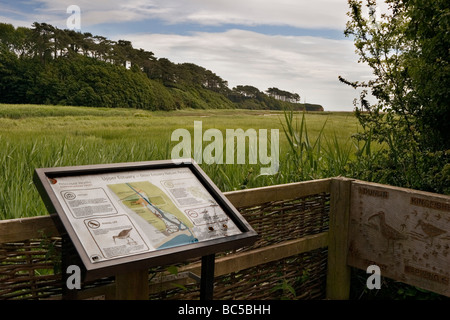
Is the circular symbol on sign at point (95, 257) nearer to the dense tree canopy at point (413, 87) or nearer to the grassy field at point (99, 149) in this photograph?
the grassy field at point (99, 149)

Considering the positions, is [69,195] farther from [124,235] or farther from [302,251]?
[302,251]

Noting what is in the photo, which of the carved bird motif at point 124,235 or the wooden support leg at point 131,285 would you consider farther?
the wooden support leg at point 131,285

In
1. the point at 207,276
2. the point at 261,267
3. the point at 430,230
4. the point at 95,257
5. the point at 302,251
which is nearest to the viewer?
the point at 95,257

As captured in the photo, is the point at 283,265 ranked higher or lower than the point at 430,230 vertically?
lower

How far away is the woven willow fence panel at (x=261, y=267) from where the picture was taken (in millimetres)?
1527

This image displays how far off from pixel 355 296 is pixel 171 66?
350 inches

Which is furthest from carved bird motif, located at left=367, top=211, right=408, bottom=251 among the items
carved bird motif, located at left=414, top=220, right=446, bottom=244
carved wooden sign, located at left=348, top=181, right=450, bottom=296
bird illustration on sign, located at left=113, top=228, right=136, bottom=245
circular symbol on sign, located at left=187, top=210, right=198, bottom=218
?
bird illustration on sign, located at left=113, top=228, right=136, bottom=245

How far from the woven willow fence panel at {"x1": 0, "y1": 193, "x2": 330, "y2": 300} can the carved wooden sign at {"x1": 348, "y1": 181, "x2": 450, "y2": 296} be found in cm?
22

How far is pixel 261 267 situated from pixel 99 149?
2.26 metres

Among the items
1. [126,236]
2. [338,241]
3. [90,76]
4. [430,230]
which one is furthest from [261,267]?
[90,76]

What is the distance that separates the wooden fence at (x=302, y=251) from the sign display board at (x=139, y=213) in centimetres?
19

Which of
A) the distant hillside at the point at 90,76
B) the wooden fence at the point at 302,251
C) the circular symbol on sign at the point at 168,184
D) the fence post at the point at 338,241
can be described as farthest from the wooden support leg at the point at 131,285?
the distant hillside at the point at 90,76

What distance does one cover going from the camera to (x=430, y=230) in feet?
6.49

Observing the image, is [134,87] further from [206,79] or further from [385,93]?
[385,93]
